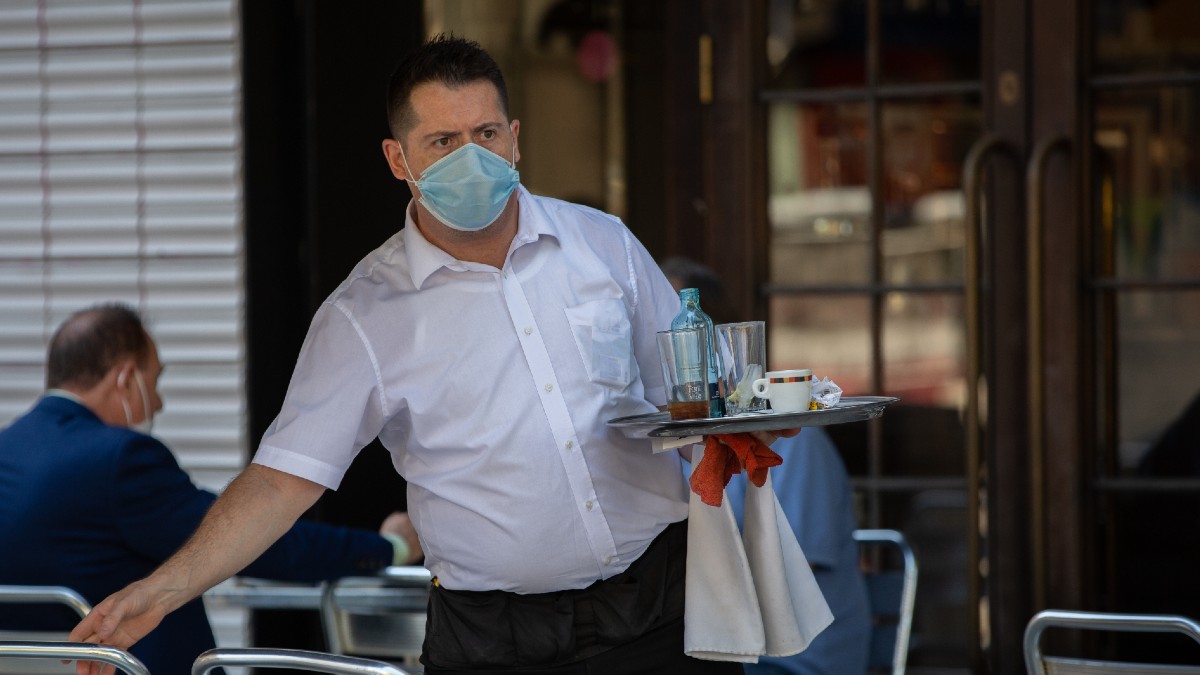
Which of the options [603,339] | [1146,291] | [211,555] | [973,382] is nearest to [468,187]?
[603,339]

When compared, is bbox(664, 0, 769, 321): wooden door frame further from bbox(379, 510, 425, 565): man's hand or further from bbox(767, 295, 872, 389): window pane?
bbox(379, 510, 425, 565): man's hand

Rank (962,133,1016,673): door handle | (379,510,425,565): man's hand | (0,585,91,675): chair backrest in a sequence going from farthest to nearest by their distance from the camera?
(962,133,1016,673): door handle → (379,510,425,565): man's hand → (0,585,91,675): chair backrest

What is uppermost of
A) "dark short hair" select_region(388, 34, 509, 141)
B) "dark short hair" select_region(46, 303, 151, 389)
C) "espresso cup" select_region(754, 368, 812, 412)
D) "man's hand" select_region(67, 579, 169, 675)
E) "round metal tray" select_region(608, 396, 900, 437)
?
"dark short hair" select_region(388, 34, 509, 141)

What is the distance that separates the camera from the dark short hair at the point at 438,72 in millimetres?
2295

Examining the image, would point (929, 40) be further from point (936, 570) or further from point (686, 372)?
point (686, 372)

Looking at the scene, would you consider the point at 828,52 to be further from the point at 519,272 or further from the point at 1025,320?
the point at 519,272

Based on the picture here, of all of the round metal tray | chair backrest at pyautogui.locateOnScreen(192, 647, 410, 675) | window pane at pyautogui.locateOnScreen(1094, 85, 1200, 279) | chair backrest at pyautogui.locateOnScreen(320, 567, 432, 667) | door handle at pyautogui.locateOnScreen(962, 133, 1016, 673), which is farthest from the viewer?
window pane at pyautogui.locateOnScreen(1094, 85, 1200, 279)

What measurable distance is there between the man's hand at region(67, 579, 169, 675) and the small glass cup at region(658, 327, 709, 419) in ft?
2.68

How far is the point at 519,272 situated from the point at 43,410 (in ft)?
4.48

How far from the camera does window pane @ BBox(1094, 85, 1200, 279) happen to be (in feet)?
12.7

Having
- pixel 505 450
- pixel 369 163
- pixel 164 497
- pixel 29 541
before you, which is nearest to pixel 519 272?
pixel 505 450

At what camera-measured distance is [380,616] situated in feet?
10.6

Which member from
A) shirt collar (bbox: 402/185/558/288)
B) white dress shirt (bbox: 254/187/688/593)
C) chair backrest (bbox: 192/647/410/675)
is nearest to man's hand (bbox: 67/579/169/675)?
chair backrest (bbox: 192/647/410/675)

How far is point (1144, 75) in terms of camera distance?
12.6 feet
